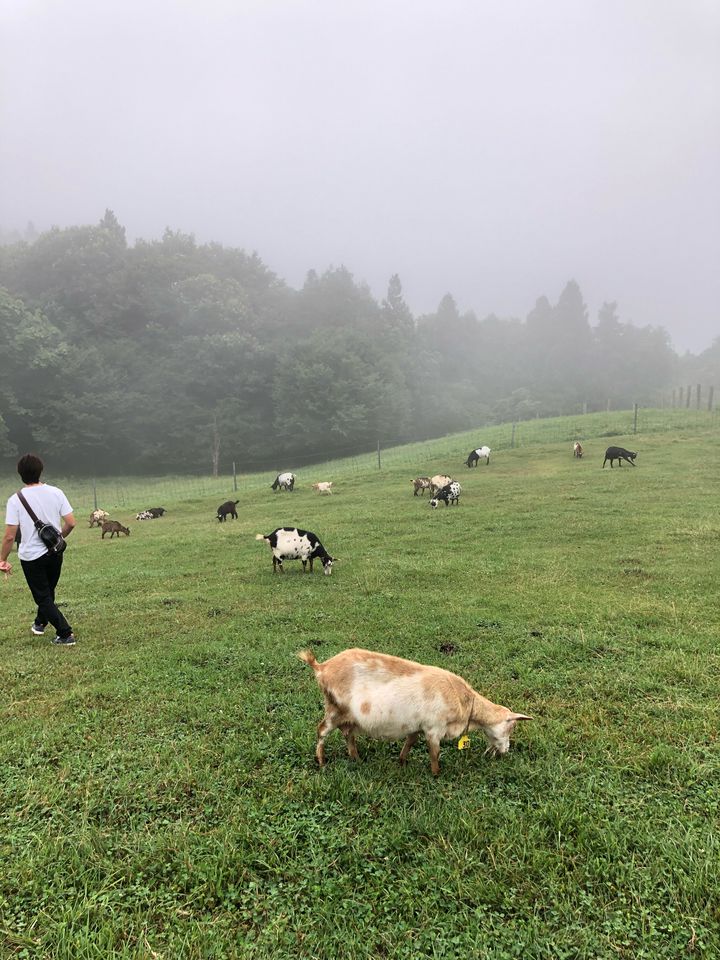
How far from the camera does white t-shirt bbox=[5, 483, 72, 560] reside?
646 cm

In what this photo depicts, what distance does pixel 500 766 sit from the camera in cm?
417

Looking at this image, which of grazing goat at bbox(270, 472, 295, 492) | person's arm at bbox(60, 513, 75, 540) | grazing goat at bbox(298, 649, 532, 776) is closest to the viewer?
grazing goat at bbox(298, 649, 532, 776)

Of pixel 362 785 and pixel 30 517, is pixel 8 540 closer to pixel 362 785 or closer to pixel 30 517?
pixel 30 517

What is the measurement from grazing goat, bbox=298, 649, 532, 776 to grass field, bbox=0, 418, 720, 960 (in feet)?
0.86

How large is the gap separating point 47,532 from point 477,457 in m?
22.6

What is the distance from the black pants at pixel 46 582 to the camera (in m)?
6.62

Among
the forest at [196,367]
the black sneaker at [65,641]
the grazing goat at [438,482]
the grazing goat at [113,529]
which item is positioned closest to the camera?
the black sneaker at [65,641]

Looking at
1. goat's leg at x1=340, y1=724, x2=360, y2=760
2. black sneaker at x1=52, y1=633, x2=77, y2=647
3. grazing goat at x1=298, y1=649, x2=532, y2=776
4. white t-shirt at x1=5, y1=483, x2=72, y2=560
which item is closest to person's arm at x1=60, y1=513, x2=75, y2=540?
white t-shirt at x1=5, y1=483, x2=72, y2=560

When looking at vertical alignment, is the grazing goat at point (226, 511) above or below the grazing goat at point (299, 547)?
below

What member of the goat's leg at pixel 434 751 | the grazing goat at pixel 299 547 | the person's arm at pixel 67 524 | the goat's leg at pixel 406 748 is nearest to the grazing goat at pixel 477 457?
the grazing goat at pixel 299 547

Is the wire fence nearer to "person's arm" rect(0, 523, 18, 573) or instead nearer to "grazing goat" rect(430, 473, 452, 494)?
"grazing goat" rect(430, 473, 452, 494)

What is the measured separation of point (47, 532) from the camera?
256 inches

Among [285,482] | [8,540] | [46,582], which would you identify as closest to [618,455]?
[285,482]

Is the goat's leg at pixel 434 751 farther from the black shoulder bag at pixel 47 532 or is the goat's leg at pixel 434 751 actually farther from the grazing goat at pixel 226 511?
the grazing goat at pixel 226 511
